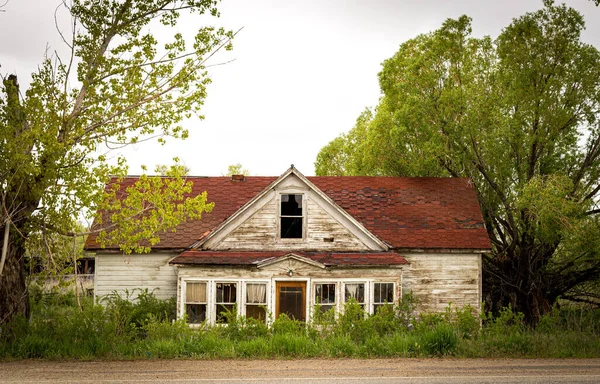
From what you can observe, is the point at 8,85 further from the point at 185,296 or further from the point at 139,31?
the point at 185,296

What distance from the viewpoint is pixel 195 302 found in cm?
1859

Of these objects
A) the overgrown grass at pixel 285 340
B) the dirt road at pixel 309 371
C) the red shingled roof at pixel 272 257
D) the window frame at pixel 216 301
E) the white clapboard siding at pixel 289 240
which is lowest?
the dirt road at pixel 309 371

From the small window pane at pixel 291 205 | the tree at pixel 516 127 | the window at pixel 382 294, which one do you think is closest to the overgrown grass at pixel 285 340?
the window at pixel 382 294

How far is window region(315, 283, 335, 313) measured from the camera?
18.7m

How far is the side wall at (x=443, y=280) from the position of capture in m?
19.8

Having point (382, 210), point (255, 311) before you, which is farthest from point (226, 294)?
point (382, 210)

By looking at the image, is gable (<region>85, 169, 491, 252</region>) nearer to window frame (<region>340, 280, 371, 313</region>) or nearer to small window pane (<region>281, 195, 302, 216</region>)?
small window pane (<region>281, 195, 302, 216</region>)

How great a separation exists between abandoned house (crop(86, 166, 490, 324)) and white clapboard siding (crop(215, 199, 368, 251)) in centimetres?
3

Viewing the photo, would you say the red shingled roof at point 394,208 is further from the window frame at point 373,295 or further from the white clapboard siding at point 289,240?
the window frame at point 373,295

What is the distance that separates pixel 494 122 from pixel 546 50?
3167mm

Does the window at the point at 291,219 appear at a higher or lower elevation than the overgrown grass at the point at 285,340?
higher

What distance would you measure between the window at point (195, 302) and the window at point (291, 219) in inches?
125

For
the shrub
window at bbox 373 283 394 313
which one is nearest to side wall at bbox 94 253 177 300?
window at bbox 373 283 394 313

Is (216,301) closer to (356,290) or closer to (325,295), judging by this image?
(325,295)
